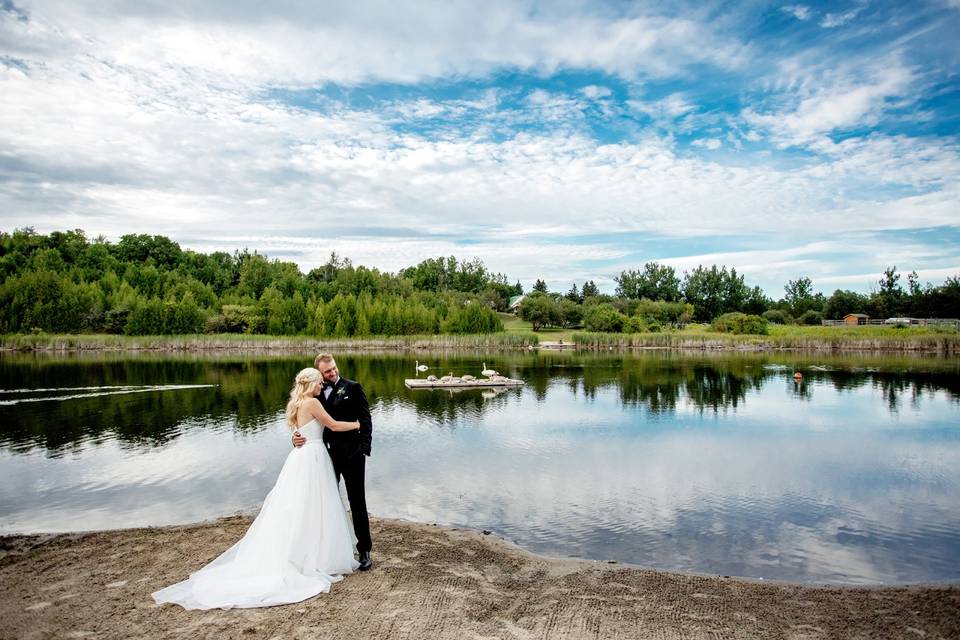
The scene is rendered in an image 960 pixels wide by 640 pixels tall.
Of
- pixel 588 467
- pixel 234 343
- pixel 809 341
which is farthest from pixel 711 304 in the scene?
pixel 588 467

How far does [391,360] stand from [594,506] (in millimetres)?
41376

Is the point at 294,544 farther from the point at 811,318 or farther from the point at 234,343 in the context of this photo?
the point at 811,318

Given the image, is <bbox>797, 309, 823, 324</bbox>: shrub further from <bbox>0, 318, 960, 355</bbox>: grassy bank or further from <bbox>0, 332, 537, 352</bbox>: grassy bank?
<bbox>0, 332, 537, 352</bbox>: grassy bank

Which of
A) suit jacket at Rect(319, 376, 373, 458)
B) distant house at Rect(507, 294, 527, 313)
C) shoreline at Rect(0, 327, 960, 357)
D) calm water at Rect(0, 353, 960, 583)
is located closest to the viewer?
suit jacket at Rect(319, 376, 373, 458)

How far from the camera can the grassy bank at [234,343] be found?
63750 mm

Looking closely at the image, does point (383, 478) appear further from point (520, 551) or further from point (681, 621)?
point (681, 621)

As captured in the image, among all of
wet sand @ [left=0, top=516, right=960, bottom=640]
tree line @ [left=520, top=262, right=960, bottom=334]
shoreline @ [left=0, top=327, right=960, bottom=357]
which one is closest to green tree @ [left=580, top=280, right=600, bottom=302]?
tree line @ [left=520, top=262, right=960, bottom=334]

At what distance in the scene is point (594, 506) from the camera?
11.3 metres

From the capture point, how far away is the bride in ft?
19.8

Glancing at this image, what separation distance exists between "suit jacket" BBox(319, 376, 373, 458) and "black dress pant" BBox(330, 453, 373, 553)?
0.07m

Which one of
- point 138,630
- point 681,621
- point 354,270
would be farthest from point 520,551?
point 354,270

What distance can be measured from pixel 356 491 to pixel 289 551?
0.96 metres

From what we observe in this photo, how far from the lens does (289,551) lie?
6434 millimetres

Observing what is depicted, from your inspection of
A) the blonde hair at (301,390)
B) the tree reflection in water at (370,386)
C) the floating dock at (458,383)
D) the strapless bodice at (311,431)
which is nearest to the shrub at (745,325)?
the tree reflection in water at (370,386)
